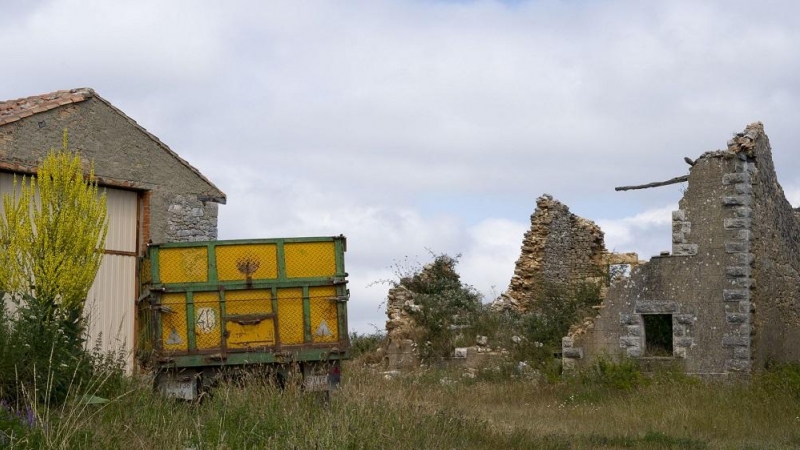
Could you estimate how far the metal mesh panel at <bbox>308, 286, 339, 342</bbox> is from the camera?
12898mm

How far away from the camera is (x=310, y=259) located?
13.0 metres

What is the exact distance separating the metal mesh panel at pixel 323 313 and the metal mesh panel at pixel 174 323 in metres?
1.64

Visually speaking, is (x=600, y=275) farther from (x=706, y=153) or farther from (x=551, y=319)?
(x=706, y=153)

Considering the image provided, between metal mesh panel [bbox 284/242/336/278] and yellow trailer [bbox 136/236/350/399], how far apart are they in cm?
1

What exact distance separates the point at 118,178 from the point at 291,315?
20.7 feet

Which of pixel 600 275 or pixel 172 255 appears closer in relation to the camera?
pixel 172 255

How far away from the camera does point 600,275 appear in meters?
24.9

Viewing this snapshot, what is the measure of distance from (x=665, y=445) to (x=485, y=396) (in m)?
5.49

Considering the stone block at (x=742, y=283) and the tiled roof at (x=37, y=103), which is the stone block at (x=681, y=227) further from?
the tiled roof at (x=37, y=103)

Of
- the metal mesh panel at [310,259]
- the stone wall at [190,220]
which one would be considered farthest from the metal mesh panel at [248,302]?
the stone wall at [190,220]

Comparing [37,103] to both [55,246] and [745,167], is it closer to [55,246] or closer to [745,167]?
[55,246]

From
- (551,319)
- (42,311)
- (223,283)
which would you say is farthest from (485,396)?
(42,311)

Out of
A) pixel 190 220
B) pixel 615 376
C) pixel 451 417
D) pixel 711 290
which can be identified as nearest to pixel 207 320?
pixel 451 417

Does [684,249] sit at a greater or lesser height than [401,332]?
greater
